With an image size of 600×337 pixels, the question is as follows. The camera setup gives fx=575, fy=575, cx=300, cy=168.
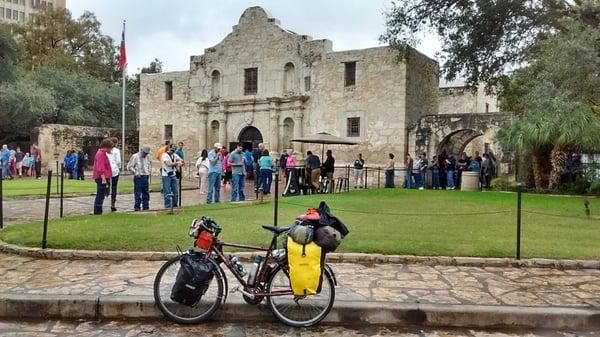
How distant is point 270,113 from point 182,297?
2353 centimetres

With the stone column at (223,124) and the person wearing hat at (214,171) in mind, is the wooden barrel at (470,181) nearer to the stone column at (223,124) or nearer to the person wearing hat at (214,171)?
the person wearing hat at (214,171)

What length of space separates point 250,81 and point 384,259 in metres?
22.8

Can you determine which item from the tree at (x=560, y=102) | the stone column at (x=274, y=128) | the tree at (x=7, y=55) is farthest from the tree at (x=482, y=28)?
the tree at (x=7, y=55)

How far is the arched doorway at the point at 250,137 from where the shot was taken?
29.4m

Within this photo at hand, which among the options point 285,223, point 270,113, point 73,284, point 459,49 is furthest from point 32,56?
point 73,284

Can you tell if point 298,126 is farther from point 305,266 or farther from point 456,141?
point 305,266

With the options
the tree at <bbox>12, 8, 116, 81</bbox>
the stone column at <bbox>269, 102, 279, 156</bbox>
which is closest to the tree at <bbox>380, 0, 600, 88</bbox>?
the stone column at <bbox>269, 102, 279, 156</bbox>

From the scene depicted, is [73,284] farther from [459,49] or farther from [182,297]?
[459,49]

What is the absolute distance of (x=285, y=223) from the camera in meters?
10.5

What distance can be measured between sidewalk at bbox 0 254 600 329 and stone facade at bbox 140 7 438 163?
1859 centimetres

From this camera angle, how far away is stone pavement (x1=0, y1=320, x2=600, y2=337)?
201 inches

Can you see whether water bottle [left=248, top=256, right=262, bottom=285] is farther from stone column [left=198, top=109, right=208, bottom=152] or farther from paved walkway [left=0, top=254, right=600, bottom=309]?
stone column [left=198, top=109, right=208, bottom=152]

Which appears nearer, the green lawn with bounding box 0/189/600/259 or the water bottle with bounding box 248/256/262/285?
the water bottle with bounding box 248/256/262/285

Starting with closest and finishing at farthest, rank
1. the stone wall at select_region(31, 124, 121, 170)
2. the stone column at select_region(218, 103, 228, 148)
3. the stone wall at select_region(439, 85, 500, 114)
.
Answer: the stone column at select_region(218, 103, 228, 148), the stone wall at select_region(31, 124, 121, 170), the stone wall at select_region(439, 85, 500, 114)
